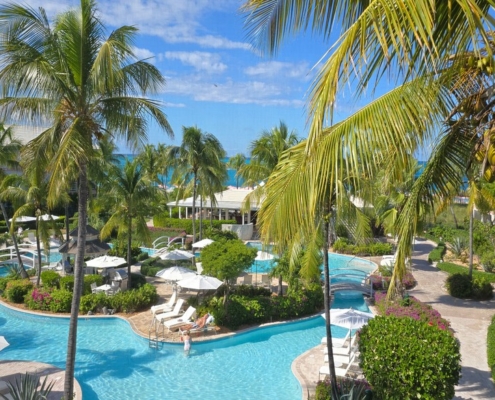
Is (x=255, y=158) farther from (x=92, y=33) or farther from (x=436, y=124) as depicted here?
(x=436, y=124)

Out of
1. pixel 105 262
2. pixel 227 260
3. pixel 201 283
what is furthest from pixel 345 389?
pixel 105 262

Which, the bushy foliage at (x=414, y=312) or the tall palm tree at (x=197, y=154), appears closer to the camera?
the bushy foliage at (x=414, y=312)

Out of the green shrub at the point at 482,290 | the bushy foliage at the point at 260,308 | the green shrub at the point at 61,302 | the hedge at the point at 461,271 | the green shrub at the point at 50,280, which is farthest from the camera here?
the hedge at the point at 461,271

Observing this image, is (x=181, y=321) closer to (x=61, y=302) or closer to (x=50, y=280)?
(x=61, y=302)

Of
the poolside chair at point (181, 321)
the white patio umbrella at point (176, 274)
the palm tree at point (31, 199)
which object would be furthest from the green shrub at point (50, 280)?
the poolside chair at point (181, 321)

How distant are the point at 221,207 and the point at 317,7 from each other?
103 ft

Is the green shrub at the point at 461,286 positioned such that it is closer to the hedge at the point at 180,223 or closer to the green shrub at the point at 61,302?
the green shrub at the point at 61,302

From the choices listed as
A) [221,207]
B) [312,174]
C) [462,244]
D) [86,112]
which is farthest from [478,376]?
[221,207]

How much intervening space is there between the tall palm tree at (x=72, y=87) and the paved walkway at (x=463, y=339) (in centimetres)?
590

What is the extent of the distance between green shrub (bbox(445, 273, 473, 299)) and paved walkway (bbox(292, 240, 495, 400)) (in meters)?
0.32

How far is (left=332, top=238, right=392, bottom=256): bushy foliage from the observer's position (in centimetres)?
2714

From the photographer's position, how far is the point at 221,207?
34938mm

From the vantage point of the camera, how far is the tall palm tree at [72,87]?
7.51m

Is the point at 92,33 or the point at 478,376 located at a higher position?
the point at 92,33
